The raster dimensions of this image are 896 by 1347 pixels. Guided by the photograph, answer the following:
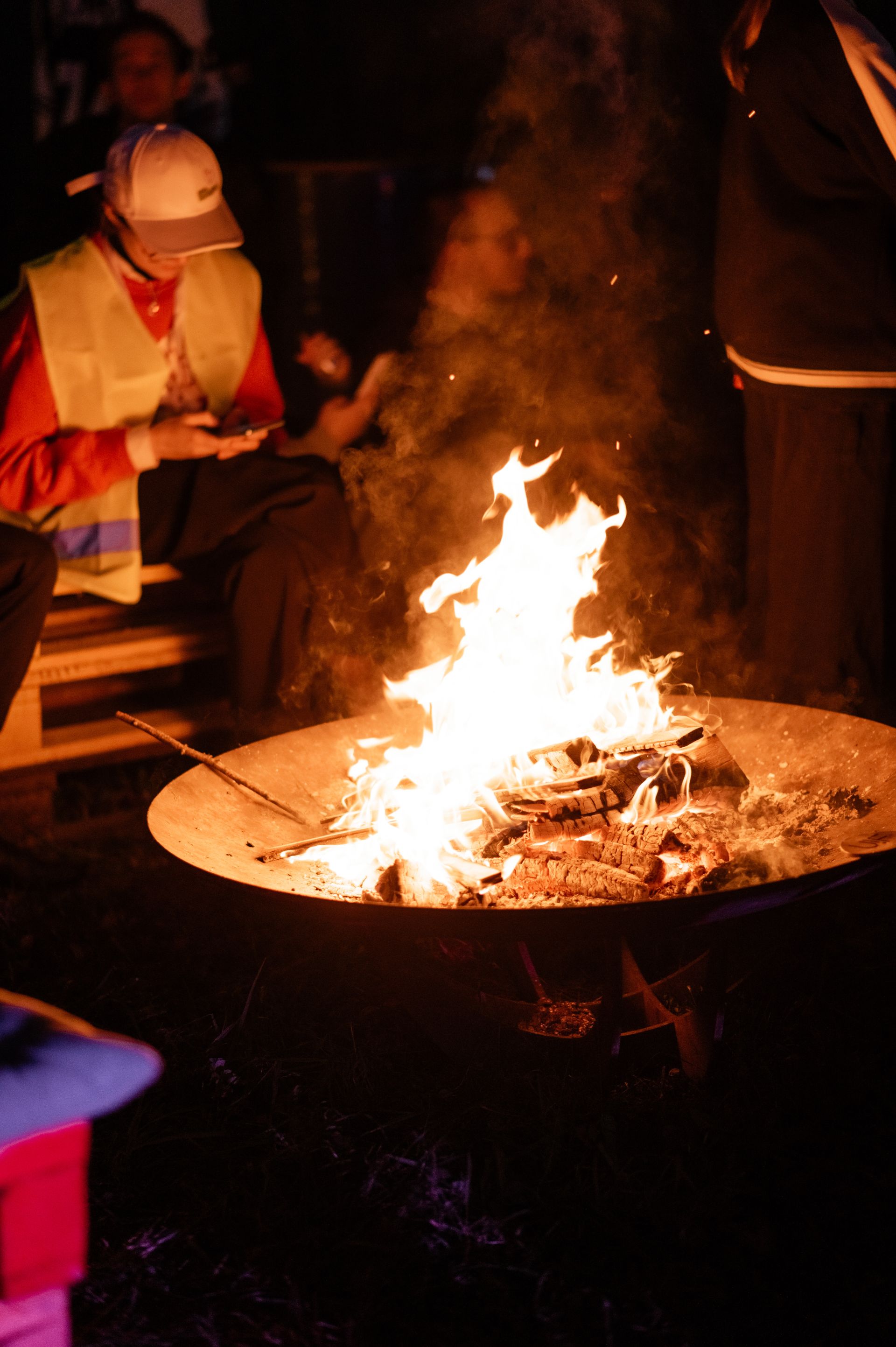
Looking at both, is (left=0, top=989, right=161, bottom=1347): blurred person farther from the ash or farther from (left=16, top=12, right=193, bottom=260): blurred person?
(left=16, top=12, right=193, bottom=260): blurred person

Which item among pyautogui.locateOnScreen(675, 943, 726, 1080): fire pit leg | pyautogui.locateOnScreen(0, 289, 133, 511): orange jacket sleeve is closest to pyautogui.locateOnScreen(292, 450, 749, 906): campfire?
pyautogui.locateOnScreen(675, 943, 726, 1080): fire pit leg

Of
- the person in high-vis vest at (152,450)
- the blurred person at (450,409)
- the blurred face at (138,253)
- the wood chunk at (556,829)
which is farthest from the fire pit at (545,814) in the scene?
the blurred face at (138,253)

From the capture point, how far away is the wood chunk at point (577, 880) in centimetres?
216

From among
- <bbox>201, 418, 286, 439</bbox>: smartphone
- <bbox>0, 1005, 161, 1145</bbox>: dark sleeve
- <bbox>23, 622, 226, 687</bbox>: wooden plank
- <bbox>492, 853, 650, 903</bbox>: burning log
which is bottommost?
<bbox>23, 622, 226, 687</bbox>: wooden plank

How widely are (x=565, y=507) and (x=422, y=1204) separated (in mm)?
2433

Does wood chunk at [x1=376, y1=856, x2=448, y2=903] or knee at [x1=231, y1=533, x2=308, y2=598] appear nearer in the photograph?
wood chunk at [x1=376, y1=856, x2=448, y2=903]

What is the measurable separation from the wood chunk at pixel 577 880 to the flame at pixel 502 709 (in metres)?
0.10

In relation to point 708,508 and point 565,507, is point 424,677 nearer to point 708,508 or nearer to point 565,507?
point 565,507

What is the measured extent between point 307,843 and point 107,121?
11.2 ft

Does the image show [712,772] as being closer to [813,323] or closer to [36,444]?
[813,323]

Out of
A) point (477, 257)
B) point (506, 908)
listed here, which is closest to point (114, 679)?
point (477, 257)

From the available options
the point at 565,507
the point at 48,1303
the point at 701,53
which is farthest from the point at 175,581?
the point at 701,53

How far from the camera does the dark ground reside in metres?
1.95

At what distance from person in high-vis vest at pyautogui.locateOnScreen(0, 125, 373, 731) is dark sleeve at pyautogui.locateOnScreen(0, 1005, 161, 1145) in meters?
2.14
